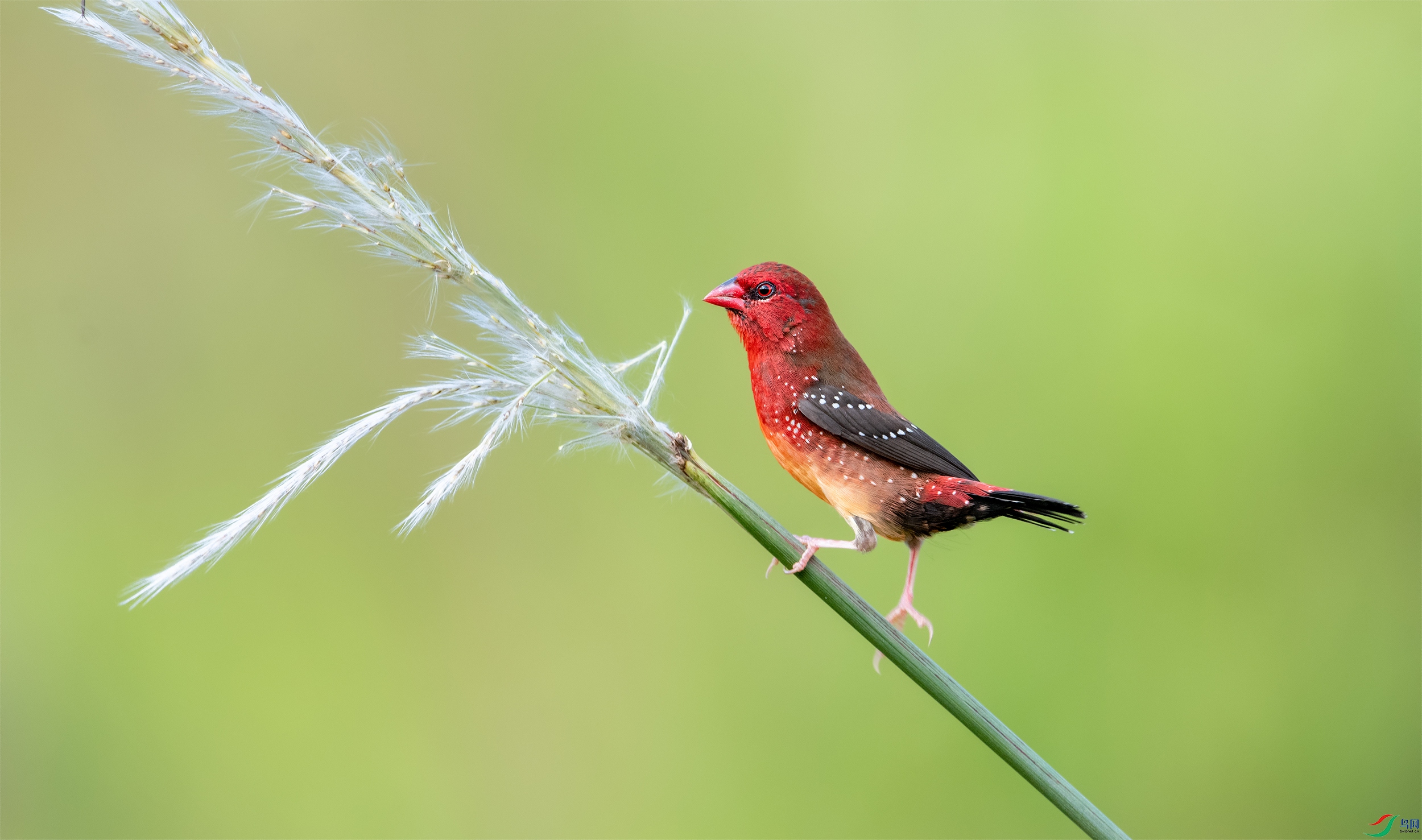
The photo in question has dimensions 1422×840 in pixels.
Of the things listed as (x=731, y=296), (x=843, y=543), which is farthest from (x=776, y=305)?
(x=843, y=543)

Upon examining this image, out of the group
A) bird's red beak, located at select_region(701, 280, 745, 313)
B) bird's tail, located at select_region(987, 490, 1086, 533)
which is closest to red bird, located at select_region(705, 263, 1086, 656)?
bird's red beak, located at select_region(701, 280, 745, 313)

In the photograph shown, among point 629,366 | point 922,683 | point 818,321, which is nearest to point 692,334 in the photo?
point 818,321

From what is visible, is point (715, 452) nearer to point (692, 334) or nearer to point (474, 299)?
point (692, 334)

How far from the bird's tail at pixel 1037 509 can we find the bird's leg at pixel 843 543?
0.23 meters

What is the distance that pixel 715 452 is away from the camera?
2811 mm

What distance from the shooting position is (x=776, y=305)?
1569 mm

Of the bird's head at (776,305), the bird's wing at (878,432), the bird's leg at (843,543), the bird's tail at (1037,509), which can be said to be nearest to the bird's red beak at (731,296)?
the bird's head at (776,305)

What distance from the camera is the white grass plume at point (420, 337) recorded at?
3.15ft

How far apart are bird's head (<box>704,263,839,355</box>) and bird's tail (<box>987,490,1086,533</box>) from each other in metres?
0.44

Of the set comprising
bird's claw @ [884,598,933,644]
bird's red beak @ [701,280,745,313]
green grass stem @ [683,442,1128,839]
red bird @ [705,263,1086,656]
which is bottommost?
bird's claw @ [884,598,933,644]

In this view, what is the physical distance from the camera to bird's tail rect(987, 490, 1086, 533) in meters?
1.21

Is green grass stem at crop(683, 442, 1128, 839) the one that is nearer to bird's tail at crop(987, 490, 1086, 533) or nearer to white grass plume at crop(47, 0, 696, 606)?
white grass plume at crop(47, 0, 696, 606)

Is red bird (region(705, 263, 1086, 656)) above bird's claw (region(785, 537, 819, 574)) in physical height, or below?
above

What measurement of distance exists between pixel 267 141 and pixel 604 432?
0.53 meters
